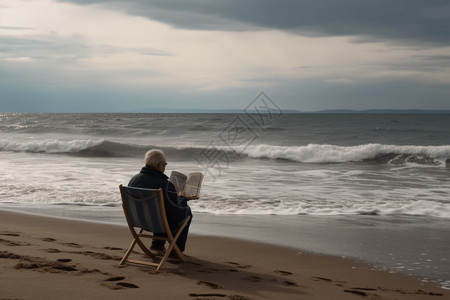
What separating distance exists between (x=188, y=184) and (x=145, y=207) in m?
0.85

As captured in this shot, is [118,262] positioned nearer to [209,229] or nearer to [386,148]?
[209,229]

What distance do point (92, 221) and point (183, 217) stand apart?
3.11 metres

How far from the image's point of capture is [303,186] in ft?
44.0

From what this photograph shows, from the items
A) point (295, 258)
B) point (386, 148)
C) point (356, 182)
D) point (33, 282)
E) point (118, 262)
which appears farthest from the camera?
point (386, 148)

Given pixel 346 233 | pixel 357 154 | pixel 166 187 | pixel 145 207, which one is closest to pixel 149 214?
pixel 145 207

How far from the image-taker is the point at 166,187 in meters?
5.53

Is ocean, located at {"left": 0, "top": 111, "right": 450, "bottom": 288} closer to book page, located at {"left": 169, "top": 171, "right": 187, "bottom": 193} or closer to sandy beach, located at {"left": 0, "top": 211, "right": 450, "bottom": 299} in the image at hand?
sandy beach, located at {"left": 0, "top": 211, "right": 450, "bottom": 299}

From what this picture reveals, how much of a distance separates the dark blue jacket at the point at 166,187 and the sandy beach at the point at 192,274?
1.70 feet

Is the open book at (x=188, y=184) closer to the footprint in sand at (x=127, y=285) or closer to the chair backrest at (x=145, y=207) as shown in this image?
the chair backrest at (x=145, y=207)

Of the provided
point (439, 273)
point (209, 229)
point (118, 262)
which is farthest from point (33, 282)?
point (439, 273)

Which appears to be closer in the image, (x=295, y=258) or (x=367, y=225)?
(x=295, y=258)

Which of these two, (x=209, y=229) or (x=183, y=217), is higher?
(x=183, y=217)

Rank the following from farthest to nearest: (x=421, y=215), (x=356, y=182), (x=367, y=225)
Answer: (x=356, y=182) → (x=421, y=215) → (x=367, y=225)

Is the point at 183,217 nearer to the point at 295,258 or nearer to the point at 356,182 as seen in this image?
the point at 295,258
